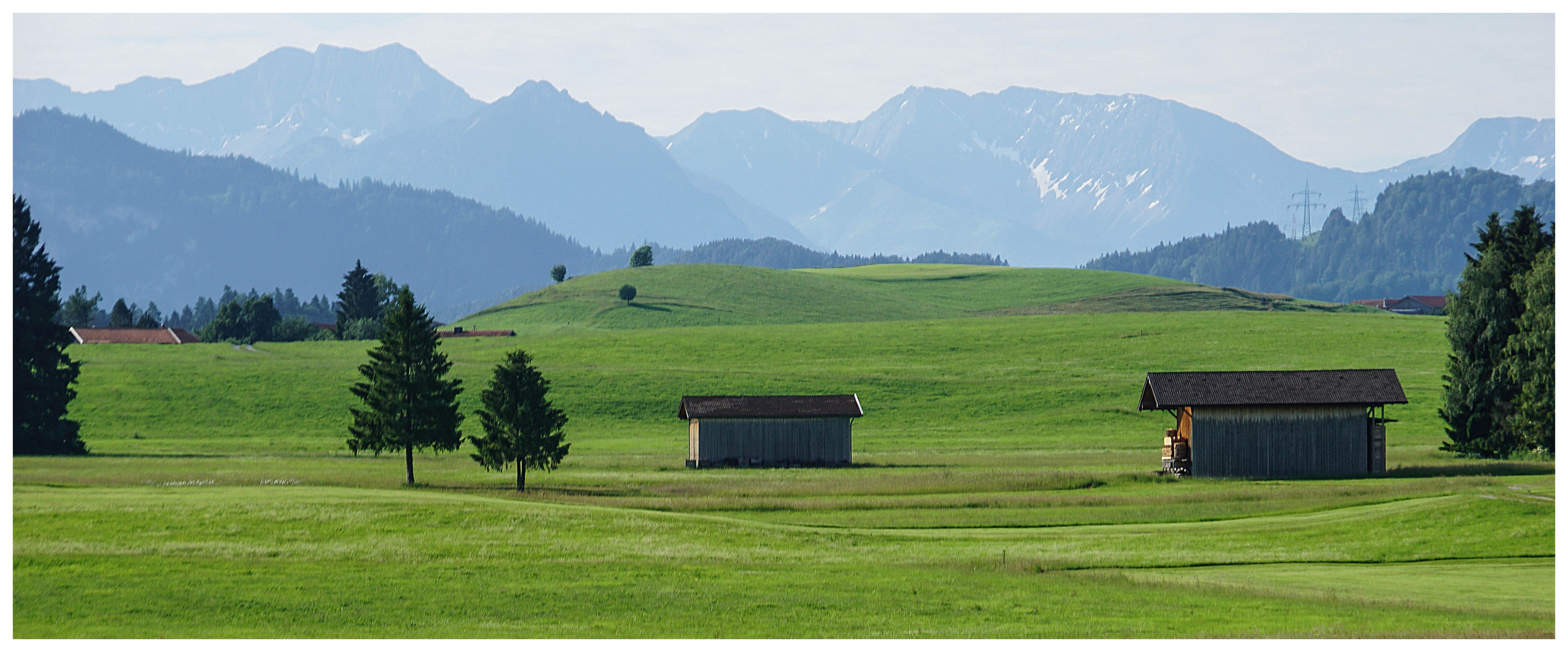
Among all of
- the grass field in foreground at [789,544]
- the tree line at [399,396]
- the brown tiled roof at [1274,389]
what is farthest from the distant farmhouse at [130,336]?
the brown tiled roof at [1274,389]

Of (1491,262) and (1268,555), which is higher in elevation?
(1491,262)

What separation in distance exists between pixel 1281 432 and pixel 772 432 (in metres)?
25.6

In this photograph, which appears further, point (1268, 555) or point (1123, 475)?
point (1123, 475)

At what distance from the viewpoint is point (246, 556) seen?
111 ft

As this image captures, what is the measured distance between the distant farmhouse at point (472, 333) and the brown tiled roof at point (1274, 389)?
103 m

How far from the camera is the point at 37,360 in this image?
78.7 meters

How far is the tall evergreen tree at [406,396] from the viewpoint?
60969 mm

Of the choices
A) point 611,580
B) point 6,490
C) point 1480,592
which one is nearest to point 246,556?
point 6,490

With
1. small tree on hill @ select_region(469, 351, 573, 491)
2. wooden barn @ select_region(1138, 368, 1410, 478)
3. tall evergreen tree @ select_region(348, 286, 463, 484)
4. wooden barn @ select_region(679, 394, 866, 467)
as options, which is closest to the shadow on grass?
wooden barn @ select_region(1138, 368, 1410, 478)

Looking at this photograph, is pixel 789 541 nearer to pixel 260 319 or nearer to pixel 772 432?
pixel 772 432

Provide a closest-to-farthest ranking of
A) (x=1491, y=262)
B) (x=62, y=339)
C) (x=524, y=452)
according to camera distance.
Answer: (x=524, y=452)
(x=1491, y=262)
(x=62, y=339)

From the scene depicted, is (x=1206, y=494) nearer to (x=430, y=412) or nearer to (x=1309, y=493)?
(x=1309, y=493)
